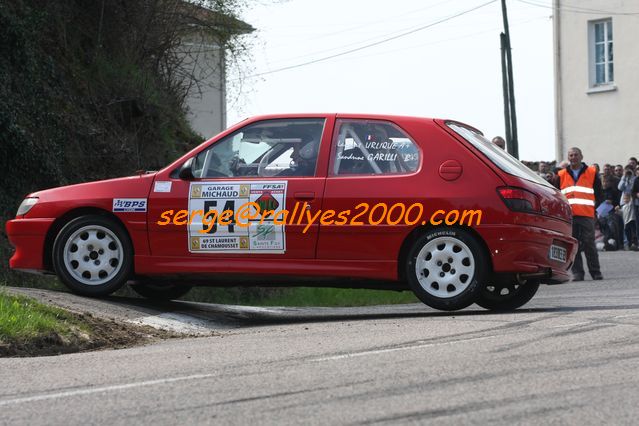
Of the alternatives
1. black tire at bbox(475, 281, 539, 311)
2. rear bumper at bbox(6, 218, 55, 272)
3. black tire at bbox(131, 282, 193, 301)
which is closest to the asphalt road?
black tire at bbox(475, 281, 539, 311)

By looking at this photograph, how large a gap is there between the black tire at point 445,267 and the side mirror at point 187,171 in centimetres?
205

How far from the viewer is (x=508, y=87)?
3481cm

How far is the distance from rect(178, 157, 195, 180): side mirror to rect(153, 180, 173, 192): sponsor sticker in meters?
0.13

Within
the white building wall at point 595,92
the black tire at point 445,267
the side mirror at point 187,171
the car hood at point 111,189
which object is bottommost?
the black tire at point 445,267

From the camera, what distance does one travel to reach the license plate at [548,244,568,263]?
35.9ft

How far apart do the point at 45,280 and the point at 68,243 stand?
4968mm

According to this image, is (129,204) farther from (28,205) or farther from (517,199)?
(517,199)

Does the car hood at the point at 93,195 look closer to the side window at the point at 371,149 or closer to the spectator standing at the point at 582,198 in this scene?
the side window at the point at 371,149

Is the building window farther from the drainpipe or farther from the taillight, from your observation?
the taillight

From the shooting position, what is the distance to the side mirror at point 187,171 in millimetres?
11195

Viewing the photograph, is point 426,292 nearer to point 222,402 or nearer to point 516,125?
point 222,402

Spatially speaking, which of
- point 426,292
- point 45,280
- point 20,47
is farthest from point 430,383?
point 20,47

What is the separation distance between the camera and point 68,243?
1148 cm

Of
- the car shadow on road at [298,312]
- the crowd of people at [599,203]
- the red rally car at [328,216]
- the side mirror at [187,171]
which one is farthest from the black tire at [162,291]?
the crowd of people at [599,203]
